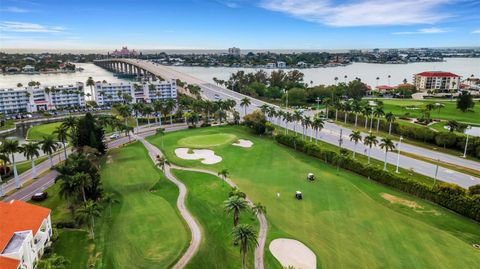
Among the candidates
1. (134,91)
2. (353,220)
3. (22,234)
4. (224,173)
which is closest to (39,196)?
(22,234)

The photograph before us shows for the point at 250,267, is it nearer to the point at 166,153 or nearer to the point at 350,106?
the point at 166,153

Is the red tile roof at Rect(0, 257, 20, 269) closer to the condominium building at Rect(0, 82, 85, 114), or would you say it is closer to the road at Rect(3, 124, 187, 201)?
the road at Rect(3, 124, 187, 201)

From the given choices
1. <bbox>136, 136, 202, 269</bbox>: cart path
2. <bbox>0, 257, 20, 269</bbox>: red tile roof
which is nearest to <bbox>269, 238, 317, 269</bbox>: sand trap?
<bbox>136, 136, 202, 269</bbox>: cart path

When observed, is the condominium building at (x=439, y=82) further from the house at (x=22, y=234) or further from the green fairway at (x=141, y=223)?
the house at (x=22, y=234)

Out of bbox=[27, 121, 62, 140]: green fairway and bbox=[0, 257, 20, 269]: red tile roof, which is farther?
bbox=[27, 121, 62, 140]: green fairway

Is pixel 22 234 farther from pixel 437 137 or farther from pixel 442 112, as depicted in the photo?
pixel 442 112

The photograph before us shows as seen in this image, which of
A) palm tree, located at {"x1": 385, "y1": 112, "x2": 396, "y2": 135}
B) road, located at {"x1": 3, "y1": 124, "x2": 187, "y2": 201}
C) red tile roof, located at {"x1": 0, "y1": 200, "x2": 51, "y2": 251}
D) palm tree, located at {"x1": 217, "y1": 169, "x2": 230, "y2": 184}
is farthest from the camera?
palm tree, located at {"x1": 385, "y1": 112, "x2": 396, "y2": 135}

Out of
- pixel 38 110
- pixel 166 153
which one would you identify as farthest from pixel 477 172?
→ pixel 38 110
